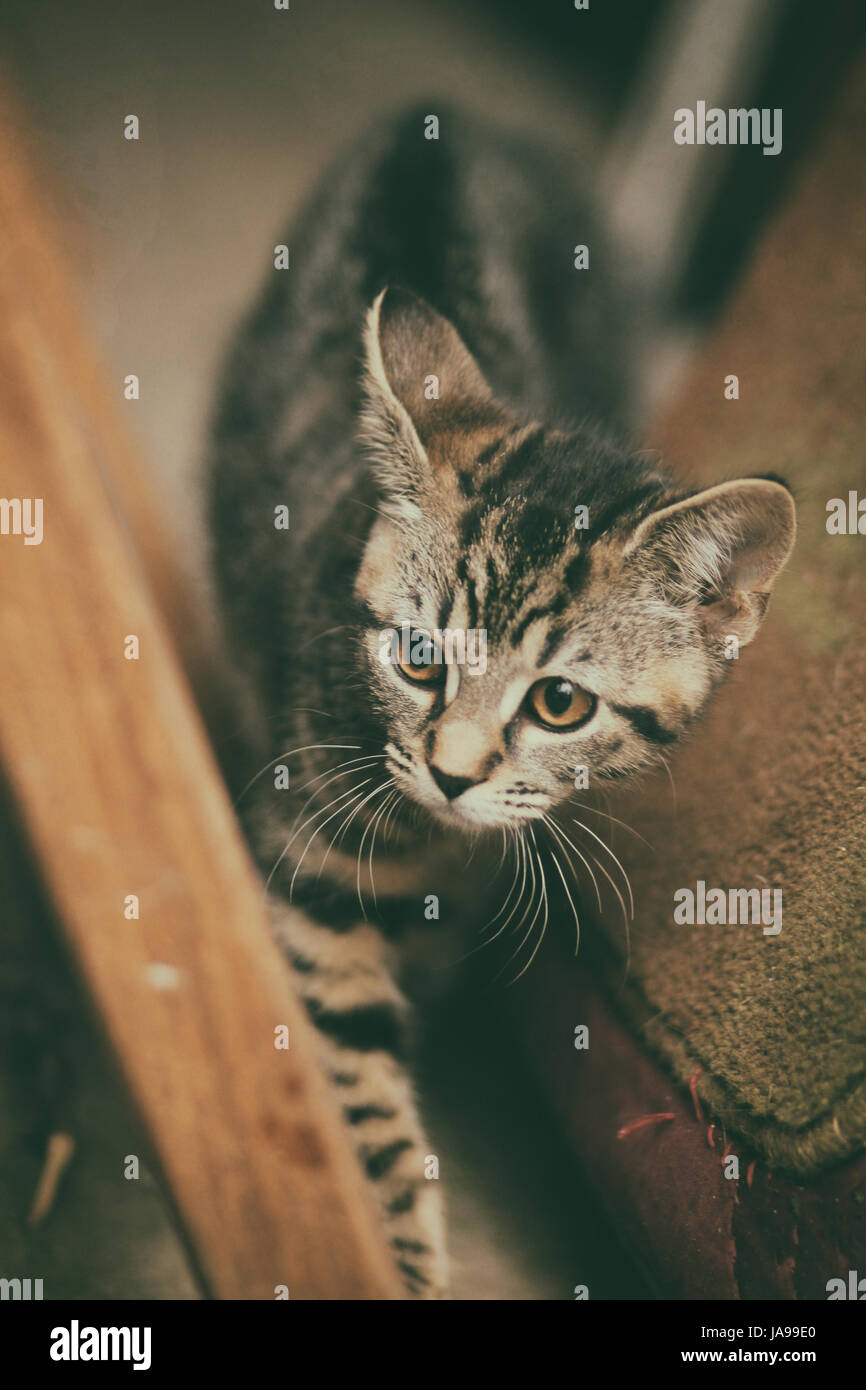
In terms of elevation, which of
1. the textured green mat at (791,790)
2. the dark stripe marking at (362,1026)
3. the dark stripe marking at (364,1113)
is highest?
the textured green mat at (791,790)

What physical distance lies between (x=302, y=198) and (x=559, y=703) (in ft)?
2.84

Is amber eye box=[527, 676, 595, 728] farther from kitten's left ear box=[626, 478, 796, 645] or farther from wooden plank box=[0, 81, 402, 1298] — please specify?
wooden plank box=[0, 81, 402, 1298]

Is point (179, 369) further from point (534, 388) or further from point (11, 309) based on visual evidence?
point (11, 309)

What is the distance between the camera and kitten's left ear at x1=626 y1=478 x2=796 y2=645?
63 centimetres

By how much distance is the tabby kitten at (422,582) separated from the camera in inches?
27.6

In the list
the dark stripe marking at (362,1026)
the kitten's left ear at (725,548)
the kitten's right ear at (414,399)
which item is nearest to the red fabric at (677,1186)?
the dark stripe marking at (362,1026)

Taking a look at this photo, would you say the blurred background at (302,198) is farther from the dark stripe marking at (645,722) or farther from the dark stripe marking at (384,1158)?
the dark stripe marking at (645,722)

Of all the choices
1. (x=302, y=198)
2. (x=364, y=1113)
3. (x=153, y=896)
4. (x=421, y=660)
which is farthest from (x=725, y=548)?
(x=302, y=198)

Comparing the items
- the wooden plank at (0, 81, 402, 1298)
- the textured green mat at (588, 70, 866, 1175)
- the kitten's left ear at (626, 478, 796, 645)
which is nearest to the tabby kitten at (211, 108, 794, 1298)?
the kitten's left ear at (626, 478, 796, 645)

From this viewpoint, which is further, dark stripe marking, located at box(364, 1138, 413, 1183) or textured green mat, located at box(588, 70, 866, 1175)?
dark stripe marking, located at box(364, 1138, 413, 1183)

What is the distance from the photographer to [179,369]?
1.30 meters

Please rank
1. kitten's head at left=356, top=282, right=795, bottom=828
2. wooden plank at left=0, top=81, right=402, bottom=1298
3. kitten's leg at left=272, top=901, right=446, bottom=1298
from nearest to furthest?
wooden plank at left=0, top=81, right=402, bottom=1298
kitten's head at left=356, top=282, right=795, bottom=828
kitten's leg at left=272, top=901, right=446, bottom=1298

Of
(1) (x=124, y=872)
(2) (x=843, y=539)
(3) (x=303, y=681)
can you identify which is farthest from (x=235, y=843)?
(2) (x=843, y=539)
